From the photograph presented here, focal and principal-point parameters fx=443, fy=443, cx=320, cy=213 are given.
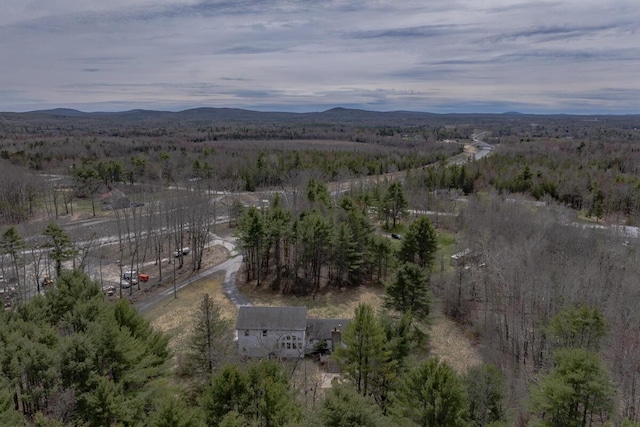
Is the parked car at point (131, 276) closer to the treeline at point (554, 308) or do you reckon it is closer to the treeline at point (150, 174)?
the treeline at point (150, 174)

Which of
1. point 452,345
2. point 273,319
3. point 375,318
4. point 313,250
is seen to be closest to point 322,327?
point 273,319

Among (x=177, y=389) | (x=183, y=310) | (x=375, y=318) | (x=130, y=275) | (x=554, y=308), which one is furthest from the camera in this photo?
(x=130, y=275)

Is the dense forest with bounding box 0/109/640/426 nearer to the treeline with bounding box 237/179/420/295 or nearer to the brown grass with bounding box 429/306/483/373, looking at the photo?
the treeline with bounding box 237/179/420/295

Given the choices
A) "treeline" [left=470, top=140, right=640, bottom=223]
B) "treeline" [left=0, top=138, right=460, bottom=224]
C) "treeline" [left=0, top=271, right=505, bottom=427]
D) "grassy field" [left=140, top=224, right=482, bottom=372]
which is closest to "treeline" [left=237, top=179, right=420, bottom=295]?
"grassy field" [left=140, top=224, right=482, bottom=372]

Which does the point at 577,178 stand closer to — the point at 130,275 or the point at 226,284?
the point at 226,284

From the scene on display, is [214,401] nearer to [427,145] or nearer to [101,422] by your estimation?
[101,422]

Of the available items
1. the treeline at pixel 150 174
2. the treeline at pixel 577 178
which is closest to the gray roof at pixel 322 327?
the treeline at pixel 150 174

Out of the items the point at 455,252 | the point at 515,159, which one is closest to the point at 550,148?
the point at 515,159
